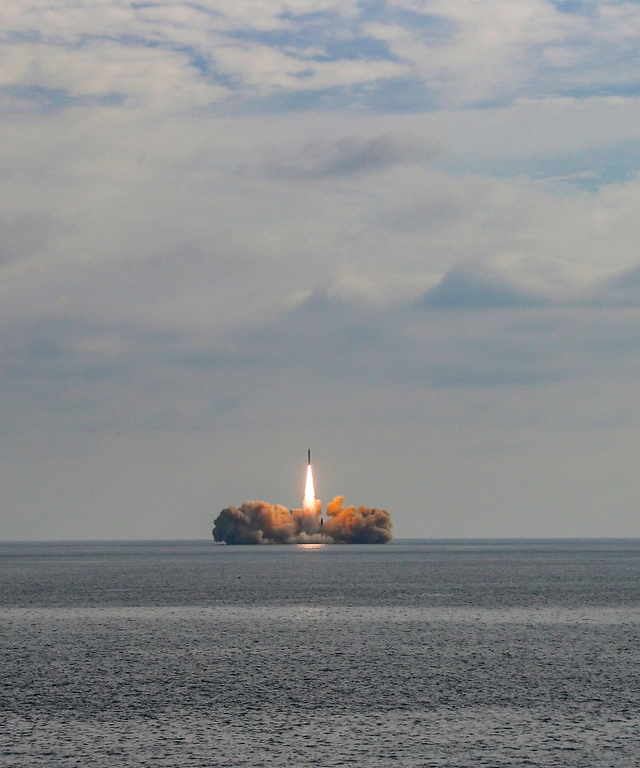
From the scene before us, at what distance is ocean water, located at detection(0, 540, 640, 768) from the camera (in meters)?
27.4

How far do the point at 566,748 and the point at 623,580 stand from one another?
12240 centimetres

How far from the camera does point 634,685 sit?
39.2 meters

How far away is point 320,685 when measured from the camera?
130 ft

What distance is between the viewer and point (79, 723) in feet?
103

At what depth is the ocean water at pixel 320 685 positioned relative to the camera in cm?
2738

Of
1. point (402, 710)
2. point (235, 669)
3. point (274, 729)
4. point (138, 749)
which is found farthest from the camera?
point (235, 669)

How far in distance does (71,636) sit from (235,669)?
728 inches

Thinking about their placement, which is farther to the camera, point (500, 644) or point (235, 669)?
point (500, 644)

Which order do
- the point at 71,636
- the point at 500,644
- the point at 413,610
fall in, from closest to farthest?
the point at 500,644 → the point at 71,636 → the point at 413,610

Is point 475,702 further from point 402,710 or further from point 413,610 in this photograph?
point 413,610

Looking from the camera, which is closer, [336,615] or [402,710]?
[402,710]

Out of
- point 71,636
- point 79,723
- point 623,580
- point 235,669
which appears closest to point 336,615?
point 71,636

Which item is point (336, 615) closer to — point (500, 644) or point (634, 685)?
point (500, 644)

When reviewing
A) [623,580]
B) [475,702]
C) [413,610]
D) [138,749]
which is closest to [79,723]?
[138,749]
